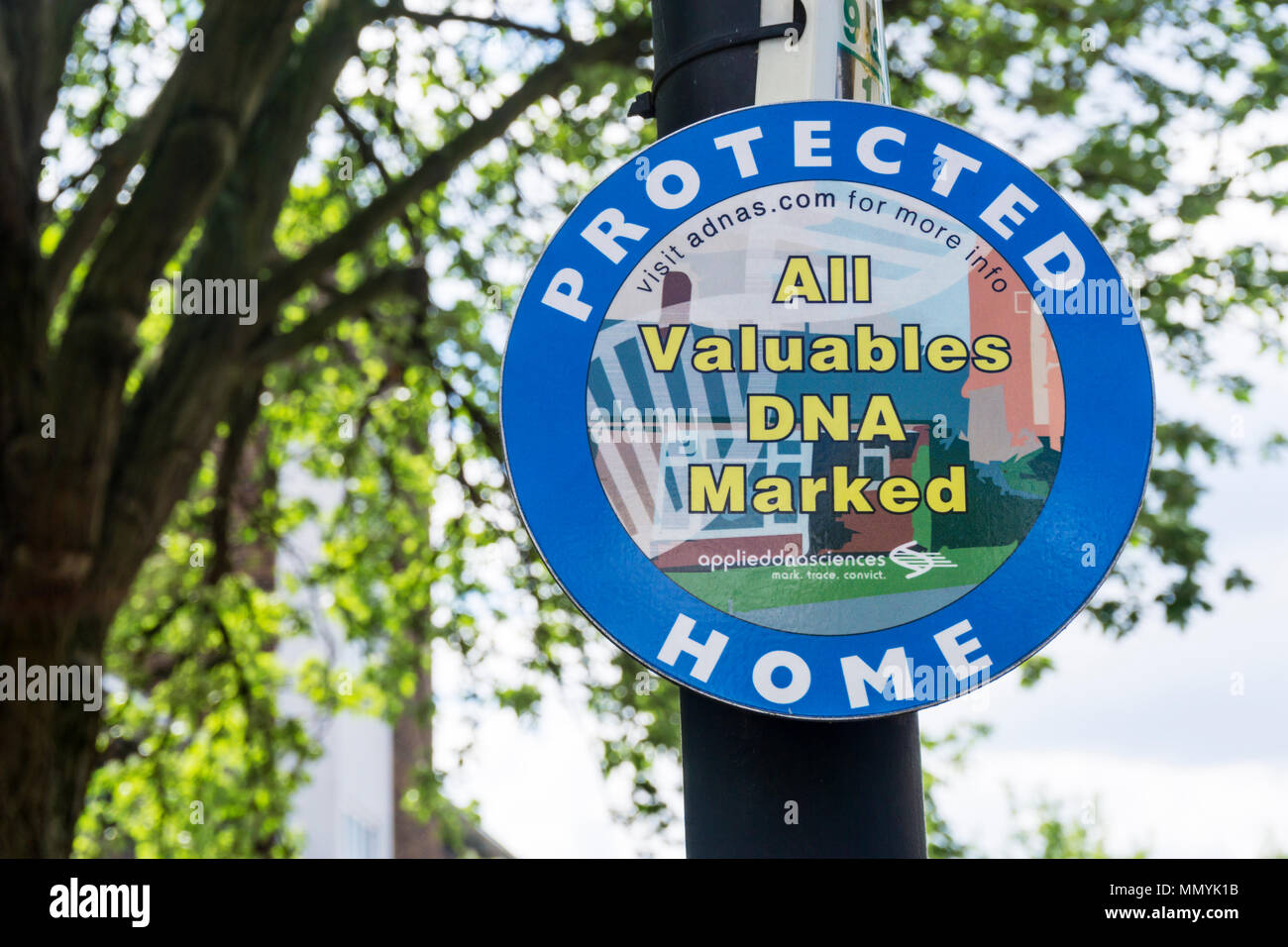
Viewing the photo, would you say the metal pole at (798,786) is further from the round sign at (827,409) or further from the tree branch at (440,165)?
the tree branch at (440,165)

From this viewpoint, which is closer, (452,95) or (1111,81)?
(1111,81)

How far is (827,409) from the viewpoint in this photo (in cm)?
195

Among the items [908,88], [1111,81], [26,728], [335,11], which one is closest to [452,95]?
[335,11]

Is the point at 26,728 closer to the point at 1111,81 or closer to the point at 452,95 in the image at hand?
the point at 452,95

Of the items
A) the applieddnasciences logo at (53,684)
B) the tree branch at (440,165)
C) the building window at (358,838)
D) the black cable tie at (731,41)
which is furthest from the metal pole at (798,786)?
the building window at (358,838)

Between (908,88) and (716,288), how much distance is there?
519cm

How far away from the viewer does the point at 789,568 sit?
6.25 feet
